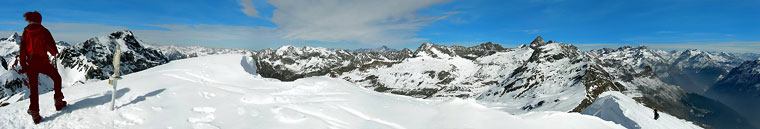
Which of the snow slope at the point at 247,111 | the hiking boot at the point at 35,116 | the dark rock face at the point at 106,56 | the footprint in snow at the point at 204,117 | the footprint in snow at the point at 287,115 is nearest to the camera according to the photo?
the hiking boot at the point at 35,116

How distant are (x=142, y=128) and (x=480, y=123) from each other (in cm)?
924

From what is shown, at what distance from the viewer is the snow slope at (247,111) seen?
335 inches

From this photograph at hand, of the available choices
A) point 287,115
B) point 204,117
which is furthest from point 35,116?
point 287,115

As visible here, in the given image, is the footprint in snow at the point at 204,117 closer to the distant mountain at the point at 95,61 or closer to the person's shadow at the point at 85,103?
the person's shadow at the point at 85,103

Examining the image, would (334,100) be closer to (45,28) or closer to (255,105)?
(255,105)

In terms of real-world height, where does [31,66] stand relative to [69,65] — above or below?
above

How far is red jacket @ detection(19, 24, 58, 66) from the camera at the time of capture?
8062mm

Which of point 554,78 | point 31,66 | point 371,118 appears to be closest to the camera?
point 31,66

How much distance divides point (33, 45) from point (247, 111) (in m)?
5.40

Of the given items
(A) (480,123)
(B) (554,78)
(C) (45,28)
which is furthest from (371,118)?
(B) (554,78)

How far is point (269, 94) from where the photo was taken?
44.2ft

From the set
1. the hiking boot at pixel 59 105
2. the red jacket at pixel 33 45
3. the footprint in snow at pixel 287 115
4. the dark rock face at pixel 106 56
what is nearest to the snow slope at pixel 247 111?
the footprint in snow at pixel 287 115

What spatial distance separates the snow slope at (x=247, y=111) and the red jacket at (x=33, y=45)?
1.36 meters

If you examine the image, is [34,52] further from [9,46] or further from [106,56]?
[9,46]
